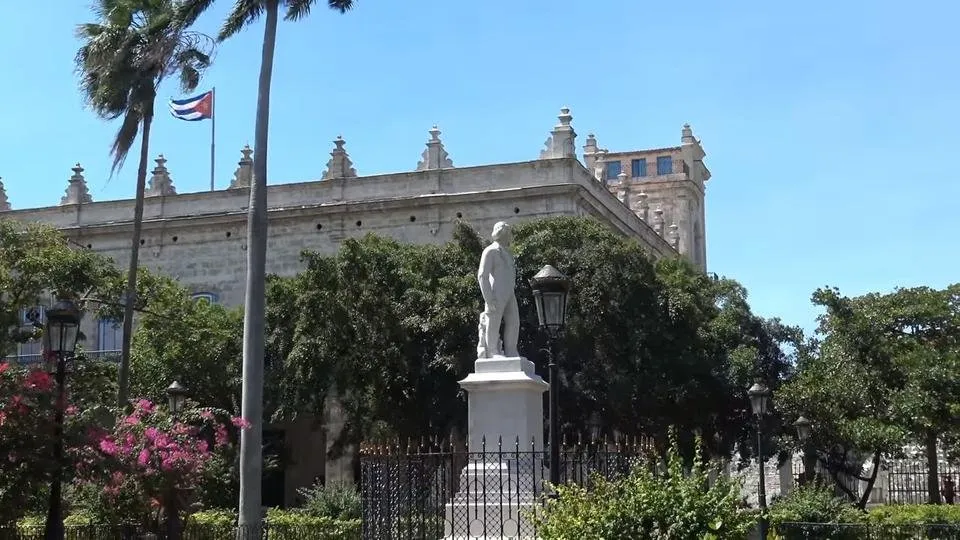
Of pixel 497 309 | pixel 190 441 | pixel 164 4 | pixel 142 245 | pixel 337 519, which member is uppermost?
pixel 164 4

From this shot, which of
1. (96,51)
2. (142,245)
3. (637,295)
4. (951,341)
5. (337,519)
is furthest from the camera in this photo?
(142,245)

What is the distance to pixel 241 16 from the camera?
71.3 feet

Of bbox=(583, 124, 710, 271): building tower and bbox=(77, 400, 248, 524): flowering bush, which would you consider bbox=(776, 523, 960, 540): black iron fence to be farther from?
bbox=(583, 124, 710, 271): building tower

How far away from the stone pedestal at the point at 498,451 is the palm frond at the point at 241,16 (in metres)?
10.6

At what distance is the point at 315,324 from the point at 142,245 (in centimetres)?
1322

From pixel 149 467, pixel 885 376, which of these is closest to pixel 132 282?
pixel 149 467

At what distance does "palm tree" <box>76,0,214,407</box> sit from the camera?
24.3 metres

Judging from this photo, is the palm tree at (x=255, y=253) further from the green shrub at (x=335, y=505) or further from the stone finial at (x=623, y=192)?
the stone finial at (x=623, y=192)

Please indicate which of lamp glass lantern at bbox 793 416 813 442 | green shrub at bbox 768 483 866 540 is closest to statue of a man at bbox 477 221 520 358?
green shrub at bbox 768 483 866 540

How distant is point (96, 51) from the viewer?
24375 mm

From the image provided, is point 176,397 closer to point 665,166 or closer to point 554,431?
point 554,431

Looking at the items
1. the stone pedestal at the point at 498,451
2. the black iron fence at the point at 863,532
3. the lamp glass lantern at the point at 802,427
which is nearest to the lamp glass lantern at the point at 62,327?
the stone pedestal at the point at 498,451

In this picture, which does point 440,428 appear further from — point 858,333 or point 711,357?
point 858,333

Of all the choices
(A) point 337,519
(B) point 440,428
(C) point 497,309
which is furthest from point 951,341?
(C) point 497,309
